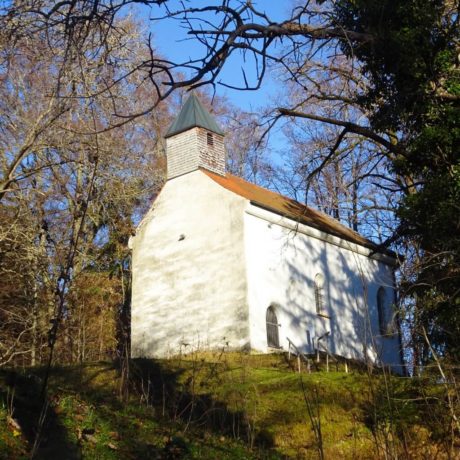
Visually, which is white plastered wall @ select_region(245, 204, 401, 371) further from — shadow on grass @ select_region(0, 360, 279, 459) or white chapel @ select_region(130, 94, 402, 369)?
shadow on grass @ select_region(0, 360, 279, 459)

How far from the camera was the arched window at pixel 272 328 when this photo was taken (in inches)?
926

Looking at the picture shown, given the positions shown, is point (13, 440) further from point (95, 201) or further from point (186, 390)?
point (95, 201)

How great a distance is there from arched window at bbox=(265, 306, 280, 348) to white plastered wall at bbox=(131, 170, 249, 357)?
1227mm

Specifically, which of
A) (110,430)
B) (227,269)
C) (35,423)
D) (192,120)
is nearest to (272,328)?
(227,269)

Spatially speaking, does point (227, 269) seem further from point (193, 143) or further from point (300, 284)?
point (193, 143)

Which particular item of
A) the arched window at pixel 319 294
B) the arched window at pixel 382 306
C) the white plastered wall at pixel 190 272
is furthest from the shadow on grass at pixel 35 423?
the arched window at pixel 382 306

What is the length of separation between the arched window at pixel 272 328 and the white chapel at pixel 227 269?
0.03 meters

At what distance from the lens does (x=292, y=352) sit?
934 inches

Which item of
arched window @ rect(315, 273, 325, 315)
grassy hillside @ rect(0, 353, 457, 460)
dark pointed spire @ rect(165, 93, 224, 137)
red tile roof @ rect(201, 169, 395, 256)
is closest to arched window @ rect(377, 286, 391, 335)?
red tile roof @ rect(201, 169, 395, 256)

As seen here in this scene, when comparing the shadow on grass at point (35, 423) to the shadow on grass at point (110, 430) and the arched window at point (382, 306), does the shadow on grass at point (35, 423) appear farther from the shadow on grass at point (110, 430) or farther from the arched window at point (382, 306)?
the arched window at point (382, 306)

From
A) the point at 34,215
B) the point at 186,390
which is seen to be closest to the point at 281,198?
the point at 34,215

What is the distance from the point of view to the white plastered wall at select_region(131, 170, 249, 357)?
23500mm

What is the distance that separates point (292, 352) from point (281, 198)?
8012mm

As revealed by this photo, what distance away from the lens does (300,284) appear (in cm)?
2550
